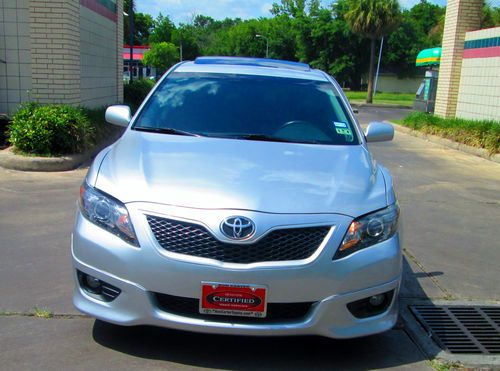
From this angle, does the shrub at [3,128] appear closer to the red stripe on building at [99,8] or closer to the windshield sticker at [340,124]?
the red stripe on building at [99,8]

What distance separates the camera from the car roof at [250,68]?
5055mm

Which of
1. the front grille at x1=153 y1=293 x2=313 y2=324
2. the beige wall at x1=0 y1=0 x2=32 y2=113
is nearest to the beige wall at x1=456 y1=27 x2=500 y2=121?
the beige wall at x1=0 y1=0 x2=32 y2=113

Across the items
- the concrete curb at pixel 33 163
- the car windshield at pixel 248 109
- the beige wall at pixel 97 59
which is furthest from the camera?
the beige wall at pixel 97 59

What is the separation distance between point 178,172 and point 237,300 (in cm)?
88

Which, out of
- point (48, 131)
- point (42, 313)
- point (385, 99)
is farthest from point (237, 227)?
point (385, 99)

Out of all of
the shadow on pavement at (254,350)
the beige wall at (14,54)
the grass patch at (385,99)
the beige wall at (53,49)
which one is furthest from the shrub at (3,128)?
the grass patch at (385,99)

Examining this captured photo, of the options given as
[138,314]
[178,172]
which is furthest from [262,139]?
[138,314]

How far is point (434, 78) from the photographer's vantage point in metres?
22.7

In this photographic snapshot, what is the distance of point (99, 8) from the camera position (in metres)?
14.0

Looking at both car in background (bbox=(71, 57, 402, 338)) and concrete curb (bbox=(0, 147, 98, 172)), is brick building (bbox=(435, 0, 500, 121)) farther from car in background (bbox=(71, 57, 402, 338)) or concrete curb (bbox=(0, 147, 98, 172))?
car in background (bbox=(71, 57, 402, 338))

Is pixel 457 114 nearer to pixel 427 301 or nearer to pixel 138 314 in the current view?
pixel 427 301

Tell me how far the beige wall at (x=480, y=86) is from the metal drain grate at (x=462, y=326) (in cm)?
1107

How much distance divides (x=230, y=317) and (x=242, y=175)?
0.84 m

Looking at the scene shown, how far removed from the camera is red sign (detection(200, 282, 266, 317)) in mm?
3074
